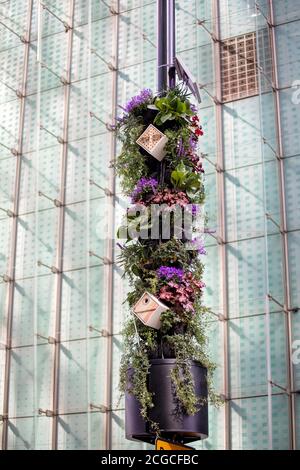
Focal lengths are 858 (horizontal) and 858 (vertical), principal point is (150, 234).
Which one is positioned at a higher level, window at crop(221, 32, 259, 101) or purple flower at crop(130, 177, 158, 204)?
window at crop(221, 32, 259, 101)

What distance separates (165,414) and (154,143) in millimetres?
1382

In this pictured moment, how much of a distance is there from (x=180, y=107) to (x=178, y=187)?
42 centimetres

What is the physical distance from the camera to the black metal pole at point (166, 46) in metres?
4.29

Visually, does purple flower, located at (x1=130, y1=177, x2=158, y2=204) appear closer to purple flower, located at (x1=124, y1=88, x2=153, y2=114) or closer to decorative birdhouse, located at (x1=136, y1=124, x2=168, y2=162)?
decorative birdhouse, located at (x1=136, y1=124, x2=168, y2=162)

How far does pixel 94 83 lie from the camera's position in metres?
12.3

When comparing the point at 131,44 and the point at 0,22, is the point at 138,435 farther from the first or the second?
the point at 0,22

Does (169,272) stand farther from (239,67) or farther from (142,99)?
(239,67)

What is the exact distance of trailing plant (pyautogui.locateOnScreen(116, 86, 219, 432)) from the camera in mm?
4086

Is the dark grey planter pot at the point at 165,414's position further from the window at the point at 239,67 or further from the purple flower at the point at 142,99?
the window at the point at 239,67

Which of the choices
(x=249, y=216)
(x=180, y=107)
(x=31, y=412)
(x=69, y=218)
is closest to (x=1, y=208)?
(x=69, y=218)

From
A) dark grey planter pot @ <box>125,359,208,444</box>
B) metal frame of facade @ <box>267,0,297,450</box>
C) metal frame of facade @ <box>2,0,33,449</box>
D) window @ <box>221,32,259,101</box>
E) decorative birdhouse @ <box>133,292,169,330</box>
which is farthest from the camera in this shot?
metal frame of facade @ <box>2,0,33,449</box>

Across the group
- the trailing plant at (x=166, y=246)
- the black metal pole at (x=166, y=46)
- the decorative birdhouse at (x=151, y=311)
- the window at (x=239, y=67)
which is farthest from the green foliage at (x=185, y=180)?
the window at (x=239, y=67)

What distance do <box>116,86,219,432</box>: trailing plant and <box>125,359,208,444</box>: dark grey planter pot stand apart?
4cm

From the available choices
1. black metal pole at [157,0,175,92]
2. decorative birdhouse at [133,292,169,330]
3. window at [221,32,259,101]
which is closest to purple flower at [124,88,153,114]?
black metal pole at [157,0,175,92]
